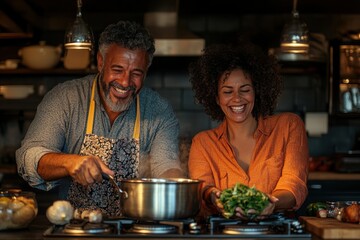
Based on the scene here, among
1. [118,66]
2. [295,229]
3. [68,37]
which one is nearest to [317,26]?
[68,37]

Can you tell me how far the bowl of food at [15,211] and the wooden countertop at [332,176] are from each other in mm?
3734

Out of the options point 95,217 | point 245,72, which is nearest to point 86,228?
point 95,217

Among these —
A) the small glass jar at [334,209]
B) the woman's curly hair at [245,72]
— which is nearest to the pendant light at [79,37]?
the woman's curly hair at [245,72]

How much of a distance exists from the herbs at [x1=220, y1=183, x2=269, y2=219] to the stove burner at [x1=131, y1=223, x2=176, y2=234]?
0.91 ft

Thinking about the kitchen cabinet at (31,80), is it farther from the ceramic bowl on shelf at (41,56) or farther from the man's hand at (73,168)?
the man's hand at (73,168)

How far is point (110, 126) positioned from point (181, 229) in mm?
1150

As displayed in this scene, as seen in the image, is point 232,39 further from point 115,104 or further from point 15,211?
point 15,211

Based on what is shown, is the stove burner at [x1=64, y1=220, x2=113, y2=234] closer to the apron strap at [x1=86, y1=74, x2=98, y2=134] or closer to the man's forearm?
the man's forearm

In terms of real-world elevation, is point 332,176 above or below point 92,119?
below

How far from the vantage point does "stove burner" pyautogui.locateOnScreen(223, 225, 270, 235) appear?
311cm

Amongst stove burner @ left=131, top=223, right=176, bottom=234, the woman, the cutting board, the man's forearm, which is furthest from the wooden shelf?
stove burner @ left=131, top=223, right=176, bottom=234

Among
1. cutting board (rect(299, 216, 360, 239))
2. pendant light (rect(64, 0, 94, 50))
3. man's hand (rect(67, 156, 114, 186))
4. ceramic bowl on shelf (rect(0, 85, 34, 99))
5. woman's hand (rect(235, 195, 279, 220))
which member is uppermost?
pendant light (rect(64, 0, 94, 50))

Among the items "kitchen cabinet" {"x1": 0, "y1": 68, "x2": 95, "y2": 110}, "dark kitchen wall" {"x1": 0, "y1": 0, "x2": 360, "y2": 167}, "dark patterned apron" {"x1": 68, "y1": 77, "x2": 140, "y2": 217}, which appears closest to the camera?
"dark patterned apron" {"x1": 68, "y1": 77, "x2": 140, "y2": 217}

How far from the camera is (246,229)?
10.3 ft
